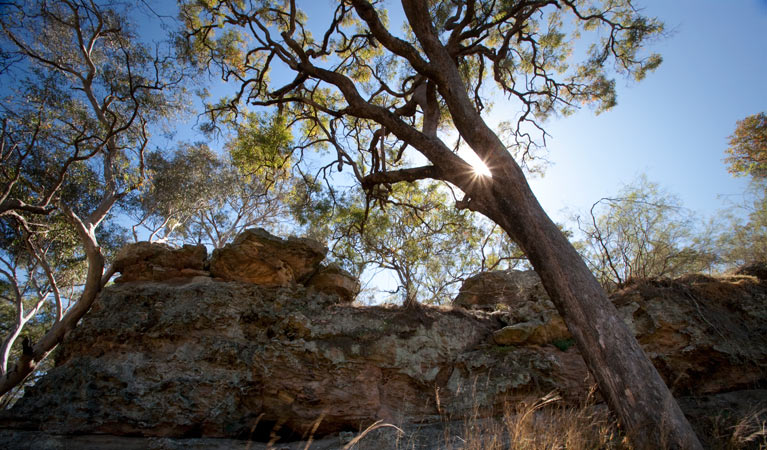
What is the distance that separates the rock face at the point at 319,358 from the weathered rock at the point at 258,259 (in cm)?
12

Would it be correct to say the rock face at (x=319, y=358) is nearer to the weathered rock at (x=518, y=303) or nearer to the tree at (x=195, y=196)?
the weathered rock at (x=518, y=303)

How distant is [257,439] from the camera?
15.6 ft

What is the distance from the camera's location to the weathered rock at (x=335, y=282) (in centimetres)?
662

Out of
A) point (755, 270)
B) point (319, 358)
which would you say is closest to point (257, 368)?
point (319, 358)

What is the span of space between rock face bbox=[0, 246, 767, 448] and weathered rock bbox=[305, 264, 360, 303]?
53cm

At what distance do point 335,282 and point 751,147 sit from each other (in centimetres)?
1499

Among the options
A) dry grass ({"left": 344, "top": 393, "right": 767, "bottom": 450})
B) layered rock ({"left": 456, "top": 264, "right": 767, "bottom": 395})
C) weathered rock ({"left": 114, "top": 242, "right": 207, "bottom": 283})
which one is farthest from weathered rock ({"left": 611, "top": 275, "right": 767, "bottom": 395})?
weathered rock ({"left": 114, "top": 242, "right": 207, "bottom": 283})

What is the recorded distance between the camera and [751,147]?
11.2 m

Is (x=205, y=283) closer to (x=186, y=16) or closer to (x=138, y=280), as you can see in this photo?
(x=138, y=280)

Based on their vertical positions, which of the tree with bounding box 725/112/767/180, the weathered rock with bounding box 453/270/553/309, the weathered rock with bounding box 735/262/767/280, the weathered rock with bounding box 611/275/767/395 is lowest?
the weathered rock with bounding box 611/275/767/395

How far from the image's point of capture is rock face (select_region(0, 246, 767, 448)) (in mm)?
4562

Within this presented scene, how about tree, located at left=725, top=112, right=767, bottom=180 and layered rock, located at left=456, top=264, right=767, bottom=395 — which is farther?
tree, located at left=725, top=112, right=767, bottom=180

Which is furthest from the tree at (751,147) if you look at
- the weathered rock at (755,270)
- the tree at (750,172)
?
the weathered rock at (755,270)

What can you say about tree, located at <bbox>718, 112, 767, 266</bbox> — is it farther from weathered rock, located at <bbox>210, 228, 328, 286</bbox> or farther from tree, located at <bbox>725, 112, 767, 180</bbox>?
weathered rock, located at <bbox>210, 228, 328, 286</bbox>
